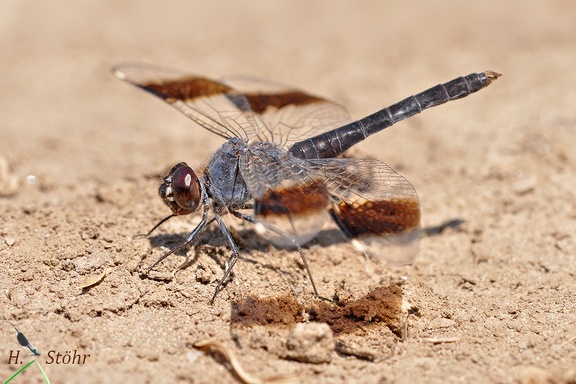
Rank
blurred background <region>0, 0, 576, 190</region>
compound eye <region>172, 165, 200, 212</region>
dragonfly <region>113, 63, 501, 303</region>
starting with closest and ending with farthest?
dragonfly <region>113, 63, 501, 303</region>, compound eye <region>172, 165, 200, 212</region>, blurred background <region>0, 0, 576, 190</region>

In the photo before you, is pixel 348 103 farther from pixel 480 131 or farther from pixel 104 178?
pixel 104 178

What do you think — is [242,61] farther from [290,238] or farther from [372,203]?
[290,238]

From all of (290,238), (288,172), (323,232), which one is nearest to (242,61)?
(323,232)

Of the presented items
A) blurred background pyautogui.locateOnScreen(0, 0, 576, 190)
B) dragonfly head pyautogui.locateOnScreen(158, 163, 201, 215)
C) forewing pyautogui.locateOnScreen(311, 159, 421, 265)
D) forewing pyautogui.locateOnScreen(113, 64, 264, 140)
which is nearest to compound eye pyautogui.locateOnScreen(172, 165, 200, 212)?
dragonfly head pyautogui.locateOnScreen(158, 163, 201, 215)

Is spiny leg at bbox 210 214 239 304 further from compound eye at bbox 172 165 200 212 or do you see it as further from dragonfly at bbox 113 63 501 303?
compound eye at bbox 172 165 200 212

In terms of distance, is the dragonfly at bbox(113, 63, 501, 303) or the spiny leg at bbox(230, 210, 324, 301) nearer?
the spiny leg at bbox(230, 210, 324, 301)

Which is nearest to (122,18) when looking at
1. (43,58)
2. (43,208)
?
(43,58)

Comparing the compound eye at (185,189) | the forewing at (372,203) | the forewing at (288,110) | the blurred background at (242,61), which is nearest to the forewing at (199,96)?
the forewing at (288,110)
